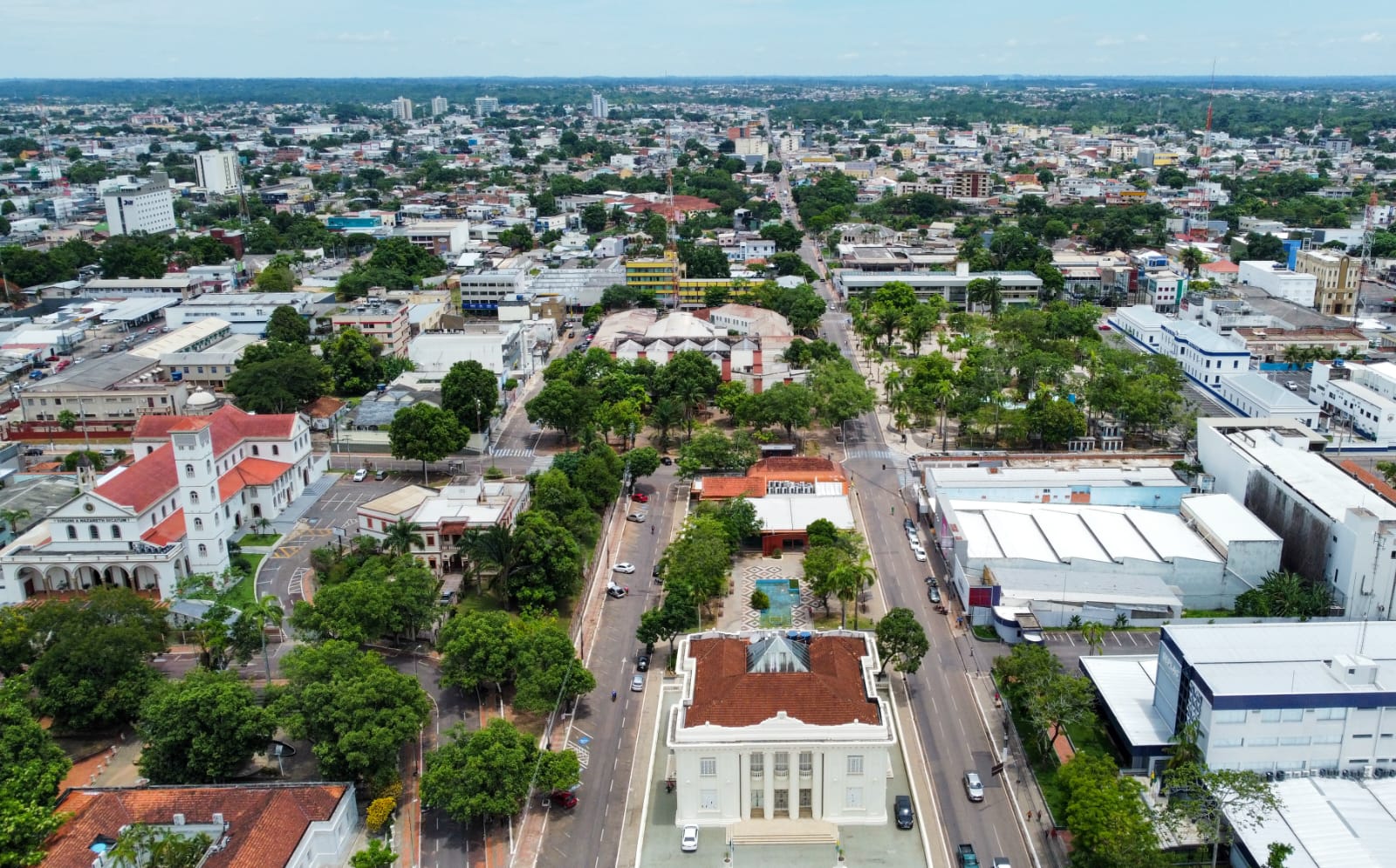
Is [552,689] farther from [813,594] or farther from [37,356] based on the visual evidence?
[37,356]

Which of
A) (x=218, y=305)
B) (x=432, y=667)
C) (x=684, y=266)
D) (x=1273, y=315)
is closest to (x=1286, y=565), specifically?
(x=432, y=667)

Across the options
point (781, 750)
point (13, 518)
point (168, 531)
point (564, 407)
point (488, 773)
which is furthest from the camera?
point (564, 407)

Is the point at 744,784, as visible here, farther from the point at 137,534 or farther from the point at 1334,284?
the point at 1334,284

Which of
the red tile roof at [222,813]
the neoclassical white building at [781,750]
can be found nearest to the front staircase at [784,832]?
the neoclassical white building at [781,750]

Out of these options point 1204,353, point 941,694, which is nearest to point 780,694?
point 941,694

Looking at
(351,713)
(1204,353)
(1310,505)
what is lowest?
(351,713)

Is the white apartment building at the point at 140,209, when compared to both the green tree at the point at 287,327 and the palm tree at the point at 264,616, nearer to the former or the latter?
the green tree at the point at 287,327

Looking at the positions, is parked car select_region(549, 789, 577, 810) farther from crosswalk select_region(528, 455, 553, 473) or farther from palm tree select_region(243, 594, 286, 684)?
A: crosswalk select_region(528, 455, 553, 473)
